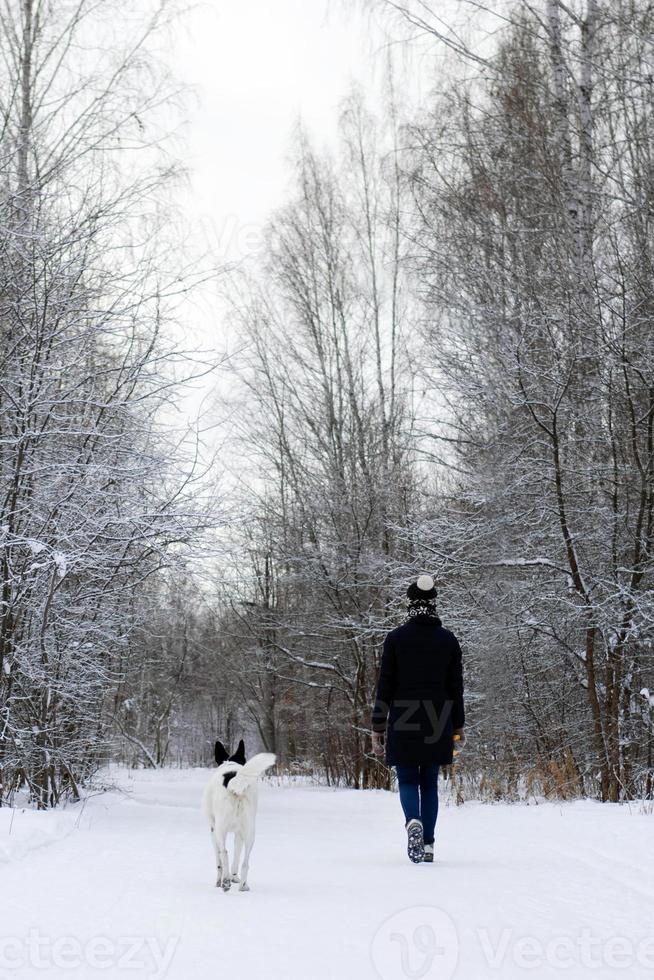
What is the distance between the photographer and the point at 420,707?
24.0ft

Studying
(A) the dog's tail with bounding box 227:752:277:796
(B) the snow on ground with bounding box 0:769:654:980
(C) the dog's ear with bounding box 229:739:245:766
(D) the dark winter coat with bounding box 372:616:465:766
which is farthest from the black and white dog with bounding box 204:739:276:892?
(D) the dark winter coat with bounding box 372:616:465:766

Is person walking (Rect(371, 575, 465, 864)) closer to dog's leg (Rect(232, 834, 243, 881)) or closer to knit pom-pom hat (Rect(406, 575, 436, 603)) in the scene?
knit pom-pom hat (Rect(406, 575, 436, 603))

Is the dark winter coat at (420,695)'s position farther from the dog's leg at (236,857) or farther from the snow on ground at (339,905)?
the dog's leg at (236,857)

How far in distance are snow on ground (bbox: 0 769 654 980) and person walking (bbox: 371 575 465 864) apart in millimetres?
460

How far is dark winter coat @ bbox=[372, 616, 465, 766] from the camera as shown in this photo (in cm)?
716

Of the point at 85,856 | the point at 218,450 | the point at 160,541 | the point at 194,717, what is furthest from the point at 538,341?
the point at 194,717

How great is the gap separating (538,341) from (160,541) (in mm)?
5701

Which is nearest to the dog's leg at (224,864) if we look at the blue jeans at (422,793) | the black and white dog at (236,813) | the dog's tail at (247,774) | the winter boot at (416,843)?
the black and white dog at (236,813)

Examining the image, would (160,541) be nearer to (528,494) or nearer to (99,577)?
(99,577)

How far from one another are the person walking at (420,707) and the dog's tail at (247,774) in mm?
1312

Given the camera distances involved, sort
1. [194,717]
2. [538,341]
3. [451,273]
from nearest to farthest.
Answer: [538,341]
[451,273]
[194,717]

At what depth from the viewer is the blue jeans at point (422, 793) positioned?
7109 millimetres

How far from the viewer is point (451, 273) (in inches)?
567

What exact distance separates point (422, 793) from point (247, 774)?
1806 millimetres
